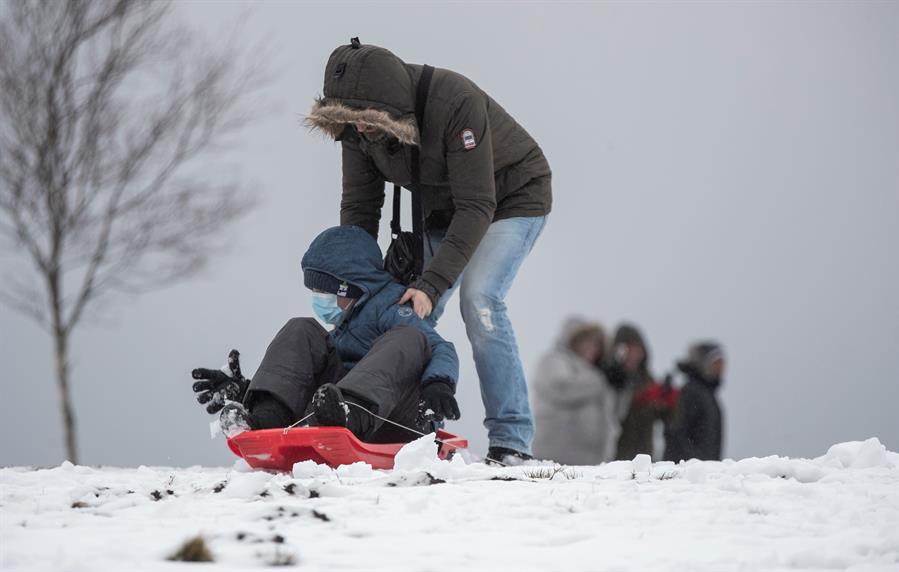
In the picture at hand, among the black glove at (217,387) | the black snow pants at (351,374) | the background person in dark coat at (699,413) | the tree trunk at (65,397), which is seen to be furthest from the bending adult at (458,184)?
the tree trunk at (65,397)

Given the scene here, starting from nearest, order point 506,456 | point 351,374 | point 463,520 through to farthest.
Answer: point 463,520, point 351,374, point 506,456

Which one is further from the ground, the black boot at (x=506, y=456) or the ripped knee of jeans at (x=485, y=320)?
the ripped knee of jeans at (x=485, y=320)

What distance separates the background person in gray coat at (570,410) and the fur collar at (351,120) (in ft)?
5.00

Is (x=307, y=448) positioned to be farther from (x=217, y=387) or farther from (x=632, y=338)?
(x=632, y=338)

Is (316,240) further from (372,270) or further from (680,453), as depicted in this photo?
(680,453)

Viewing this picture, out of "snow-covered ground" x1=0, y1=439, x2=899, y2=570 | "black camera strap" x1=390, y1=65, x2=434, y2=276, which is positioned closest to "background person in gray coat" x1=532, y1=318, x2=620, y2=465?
"black camera strap" x1=390, y1=65, x2=434, y2=276

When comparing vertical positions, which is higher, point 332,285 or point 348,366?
point 332,285

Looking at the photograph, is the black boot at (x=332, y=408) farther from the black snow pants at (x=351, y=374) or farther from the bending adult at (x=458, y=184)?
the bending adult at (x=458, y=184)

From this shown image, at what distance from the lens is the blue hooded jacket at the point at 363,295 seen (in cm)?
394

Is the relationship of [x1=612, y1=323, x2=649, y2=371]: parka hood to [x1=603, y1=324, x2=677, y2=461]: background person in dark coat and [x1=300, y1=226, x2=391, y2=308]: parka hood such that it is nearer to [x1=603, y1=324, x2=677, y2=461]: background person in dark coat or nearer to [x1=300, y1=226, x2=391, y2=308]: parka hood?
[x1=603, y1=324, x2=677, y2=461]: background person in dark coat

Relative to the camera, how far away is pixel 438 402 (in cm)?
363

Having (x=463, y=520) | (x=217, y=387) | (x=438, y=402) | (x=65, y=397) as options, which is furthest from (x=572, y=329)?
(x=65, y=397)

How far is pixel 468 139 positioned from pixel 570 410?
1.58 metres

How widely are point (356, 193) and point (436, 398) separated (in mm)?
1225
